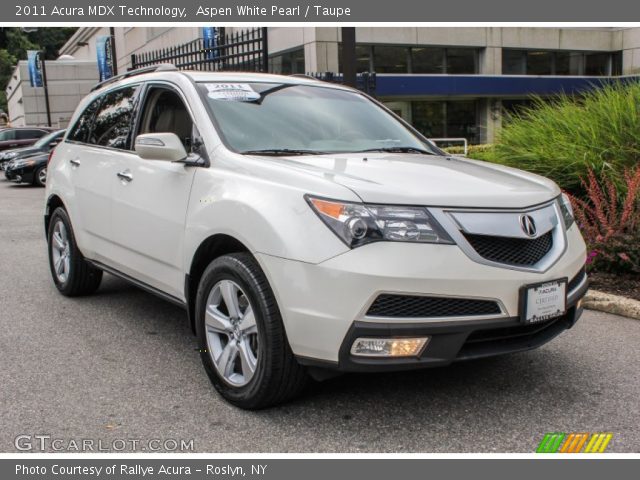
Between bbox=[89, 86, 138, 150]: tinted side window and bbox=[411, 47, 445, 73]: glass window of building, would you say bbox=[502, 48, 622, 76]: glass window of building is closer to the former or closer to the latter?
bbox=[411, 47, 445, 73]: glass window of building

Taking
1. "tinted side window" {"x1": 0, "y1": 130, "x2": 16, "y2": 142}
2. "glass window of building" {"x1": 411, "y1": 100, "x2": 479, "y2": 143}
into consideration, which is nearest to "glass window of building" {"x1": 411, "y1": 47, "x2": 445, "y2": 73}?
"glass window of building" {"x1": 411, "y1": 100, "x2": 479, "y2": 143}

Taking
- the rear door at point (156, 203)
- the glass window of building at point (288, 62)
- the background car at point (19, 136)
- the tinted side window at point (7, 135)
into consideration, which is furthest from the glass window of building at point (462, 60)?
the rear door at point (156, 203)

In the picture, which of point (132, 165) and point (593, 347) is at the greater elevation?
point (132, 165)

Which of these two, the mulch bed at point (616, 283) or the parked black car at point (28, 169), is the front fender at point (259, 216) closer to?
the mulch bed at point (616, 283)

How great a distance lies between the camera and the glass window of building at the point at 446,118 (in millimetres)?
32062

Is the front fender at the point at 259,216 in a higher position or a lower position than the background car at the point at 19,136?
higher

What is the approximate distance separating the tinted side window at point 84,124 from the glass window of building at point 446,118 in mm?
26747

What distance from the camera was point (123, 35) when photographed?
50.6 m

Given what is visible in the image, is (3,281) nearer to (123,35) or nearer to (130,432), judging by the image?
(130,432)

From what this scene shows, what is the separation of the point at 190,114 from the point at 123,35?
5009 centimetres

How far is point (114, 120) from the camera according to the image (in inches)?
211

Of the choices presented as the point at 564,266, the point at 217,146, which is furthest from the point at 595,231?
the point at 217,146

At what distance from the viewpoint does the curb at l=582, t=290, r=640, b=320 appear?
5.33 m
